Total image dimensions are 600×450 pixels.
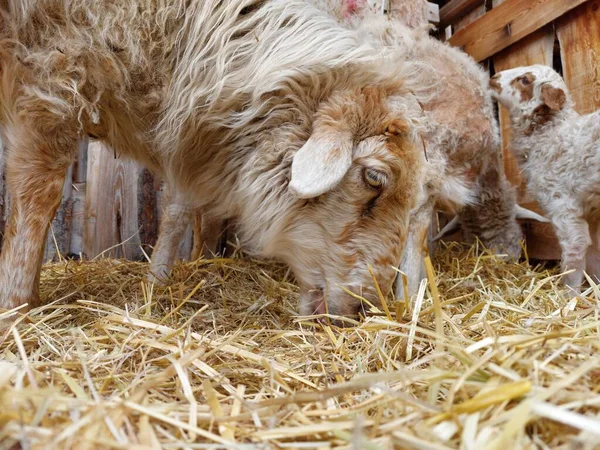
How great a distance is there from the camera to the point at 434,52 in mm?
4152

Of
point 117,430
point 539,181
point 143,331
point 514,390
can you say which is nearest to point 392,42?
point 539,181

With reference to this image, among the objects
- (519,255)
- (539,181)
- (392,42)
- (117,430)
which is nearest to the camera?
(117,430)

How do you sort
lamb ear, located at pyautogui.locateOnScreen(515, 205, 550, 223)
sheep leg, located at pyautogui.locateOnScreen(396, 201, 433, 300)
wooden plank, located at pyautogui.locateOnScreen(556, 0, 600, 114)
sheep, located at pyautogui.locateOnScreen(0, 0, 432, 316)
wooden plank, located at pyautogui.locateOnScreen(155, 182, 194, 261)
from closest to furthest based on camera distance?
sheep, located at pyautogui.locateOnScreen(0, 0, 432, 316) < sheep leg, located at pyautogui.locateOnScreen(396, 201, 433, 300) < wooden plank, located at pyautogui.locateOnScreen(556, 0, 600, 114) < lamb ear, located at pyautogui.locateOnScreen(515, 205, 550, 223) < wooden plank, located at pyautogui.locateOnScreen(155, 182, 194, 261)

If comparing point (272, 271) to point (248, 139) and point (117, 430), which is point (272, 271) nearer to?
point (248, 139)

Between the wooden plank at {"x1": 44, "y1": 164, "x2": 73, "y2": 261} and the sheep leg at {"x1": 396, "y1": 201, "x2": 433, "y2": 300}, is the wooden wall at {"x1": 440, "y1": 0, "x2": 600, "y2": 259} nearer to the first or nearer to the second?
the sheep leg at {"x1": 396, "y1": 201, "x2": 433, "y2": 300}

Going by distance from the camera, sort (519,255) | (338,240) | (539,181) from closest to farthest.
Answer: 1. (338,240)
2. (539,181)
3. (519,255)

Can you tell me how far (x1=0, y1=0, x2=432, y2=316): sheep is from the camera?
92.9 inches

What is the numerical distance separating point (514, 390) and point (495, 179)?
13.1ft

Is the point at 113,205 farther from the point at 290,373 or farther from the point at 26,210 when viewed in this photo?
the point at 290,373

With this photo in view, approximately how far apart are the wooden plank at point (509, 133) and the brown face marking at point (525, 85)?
60cm

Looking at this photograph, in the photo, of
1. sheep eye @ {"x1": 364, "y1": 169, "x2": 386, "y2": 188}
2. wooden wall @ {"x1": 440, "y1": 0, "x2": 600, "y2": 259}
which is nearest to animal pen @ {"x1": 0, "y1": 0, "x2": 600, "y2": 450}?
wooden wall @ {"x1": 440, "y1": 0, "x2": 600, "y2": 259}

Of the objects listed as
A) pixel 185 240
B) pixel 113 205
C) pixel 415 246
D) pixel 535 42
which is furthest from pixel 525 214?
pixel 113 205

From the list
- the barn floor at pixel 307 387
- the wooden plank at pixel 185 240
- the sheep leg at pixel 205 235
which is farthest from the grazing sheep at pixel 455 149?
the wooden plank at pixel 185 240

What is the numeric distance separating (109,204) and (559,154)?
14.0ft
